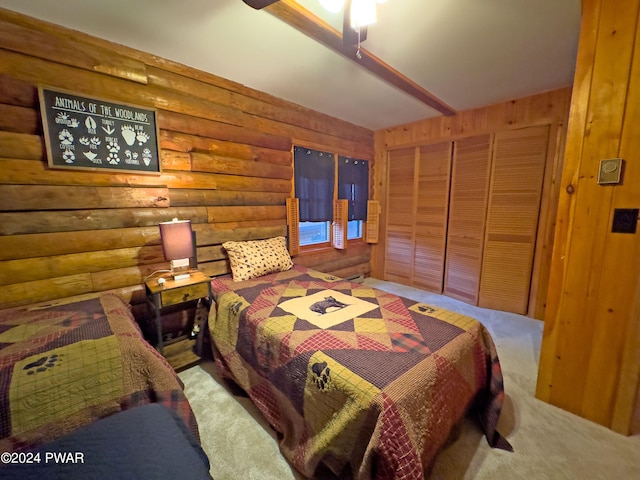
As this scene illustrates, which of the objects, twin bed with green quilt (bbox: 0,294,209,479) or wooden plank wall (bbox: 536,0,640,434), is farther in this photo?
wooden plank wall (bbox: 536,0,640,434)

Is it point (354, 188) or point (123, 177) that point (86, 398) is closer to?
point (123, 177)

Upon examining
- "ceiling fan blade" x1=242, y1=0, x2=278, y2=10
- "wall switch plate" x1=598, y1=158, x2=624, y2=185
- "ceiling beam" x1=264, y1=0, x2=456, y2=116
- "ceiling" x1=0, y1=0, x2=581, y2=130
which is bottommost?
"wall switch plate" x1=598, y1=158, x2=624, y2=185

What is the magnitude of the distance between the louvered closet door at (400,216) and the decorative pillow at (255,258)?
2016 mm

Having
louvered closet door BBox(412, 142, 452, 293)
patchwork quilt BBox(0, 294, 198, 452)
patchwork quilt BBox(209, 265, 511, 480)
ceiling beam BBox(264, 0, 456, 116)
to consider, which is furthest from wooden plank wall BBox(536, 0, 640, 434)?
patchwork quilt BBox(0, 294, 198, 452)

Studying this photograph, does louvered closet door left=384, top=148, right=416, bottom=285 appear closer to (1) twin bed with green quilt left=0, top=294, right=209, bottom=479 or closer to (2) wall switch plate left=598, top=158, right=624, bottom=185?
(2) wall switch plate left=598, top=158, right=624, bottom=185

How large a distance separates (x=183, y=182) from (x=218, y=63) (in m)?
1.02

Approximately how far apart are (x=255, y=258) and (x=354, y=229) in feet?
6.80

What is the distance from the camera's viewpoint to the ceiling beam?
1515 mm

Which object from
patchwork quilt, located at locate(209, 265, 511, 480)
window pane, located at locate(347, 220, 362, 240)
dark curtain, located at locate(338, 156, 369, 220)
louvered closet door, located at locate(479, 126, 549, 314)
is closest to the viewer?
patchwork quilt, located at locate(209, 265, 511, 480)

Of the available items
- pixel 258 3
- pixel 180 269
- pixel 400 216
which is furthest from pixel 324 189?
pixel 258 3

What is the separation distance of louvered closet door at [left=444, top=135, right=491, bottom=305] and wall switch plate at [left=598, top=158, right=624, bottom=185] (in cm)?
175

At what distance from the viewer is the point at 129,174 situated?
2.00m

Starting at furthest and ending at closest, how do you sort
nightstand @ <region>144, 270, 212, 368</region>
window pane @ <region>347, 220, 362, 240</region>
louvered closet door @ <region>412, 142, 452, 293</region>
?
window pane @ <region>347, 220, 362, 240</region>
louvered closet door @ <region>412, 142, 452, 293</region>
nightstand @ <region>144, 270, 212, 368</region>

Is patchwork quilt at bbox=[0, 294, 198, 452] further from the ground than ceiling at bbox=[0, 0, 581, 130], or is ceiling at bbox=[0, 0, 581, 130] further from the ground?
ceiling at bbox=[0, 0, 581, 130]
